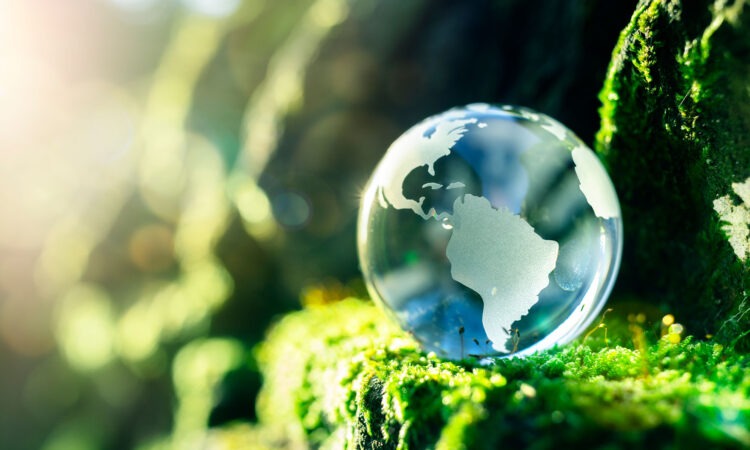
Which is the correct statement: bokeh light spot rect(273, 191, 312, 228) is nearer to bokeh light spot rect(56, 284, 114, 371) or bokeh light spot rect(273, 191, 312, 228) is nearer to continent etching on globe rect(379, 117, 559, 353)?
continent etching on globe rect(379, 117, 559, 353)

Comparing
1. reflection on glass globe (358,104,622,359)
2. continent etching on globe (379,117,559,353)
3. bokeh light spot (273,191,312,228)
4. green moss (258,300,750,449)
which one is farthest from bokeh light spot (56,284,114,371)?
continent etching on globe (379,117,559,353)

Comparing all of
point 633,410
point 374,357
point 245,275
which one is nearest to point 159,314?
point 245,275

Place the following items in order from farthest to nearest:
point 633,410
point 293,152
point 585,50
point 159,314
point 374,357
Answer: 1. point 159,314
2. point 293,152
3. point 585,50
4. point 374,357
5. point 633,410

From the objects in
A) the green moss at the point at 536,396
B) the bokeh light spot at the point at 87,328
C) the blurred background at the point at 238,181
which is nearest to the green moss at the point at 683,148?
the green moss at the point at 536,396

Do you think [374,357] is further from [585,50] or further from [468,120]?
[585,50]

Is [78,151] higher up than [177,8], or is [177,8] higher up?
[177,8]

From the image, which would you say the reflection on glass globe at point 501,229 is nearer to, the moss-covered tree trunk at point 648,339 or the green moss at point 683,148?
the moss-covered tree trunk at point 648,339
